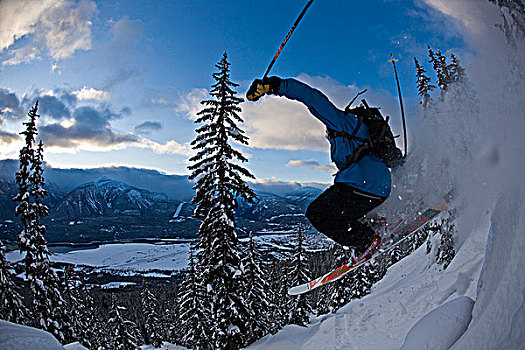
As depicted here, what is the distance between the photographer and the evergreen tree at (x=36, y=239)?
481 inches

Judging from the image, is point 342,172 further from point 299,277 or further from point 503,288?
point 299,277

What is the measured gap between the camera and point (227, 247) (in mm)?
11383

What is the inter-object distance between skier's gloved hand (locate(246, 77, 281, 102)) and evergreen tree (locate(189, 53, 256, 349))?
7.63 m

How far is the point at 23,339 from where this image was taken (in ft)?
11.7

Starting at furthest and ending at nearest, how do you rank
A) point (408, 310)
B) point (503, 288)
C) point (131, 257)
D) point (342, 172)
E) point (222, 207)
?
point (131, 257), point (222, 207), point (408, 310), point (342, 172), point (503, 288)

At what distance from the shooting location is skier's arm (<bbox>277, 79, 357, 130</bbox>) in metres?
3.35

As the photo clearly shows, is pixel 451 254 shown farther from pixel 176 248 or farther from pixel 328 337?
pixel 176 248

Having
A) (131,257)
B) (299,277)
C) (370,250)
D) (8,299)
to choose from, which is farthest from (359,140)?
(131,257)

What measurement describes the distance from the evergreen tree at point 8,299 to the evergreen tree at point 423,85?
17553 millimetres

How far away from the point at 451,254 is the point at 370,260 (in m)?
1.69

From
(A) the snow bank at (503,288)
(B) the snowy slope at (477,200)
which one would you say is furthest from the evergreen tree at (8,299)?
(A) the snow bank at (503,288)

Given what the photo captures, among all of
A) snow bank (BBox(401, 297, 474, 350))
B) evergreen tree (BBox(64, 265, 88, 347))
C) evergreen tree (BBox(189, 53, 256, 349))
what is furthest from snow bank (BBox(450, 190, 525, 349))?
evergreen tree (BBox(64, 265, 88, 347))

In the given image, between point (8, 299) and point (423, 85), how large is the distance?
1832 cm

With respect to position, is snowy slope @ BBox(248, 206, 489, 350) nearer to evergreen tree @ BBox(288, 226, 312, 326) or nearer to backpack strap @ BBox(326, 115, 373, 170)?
backpack strap @ BBox(326, 115, 373, 170)
